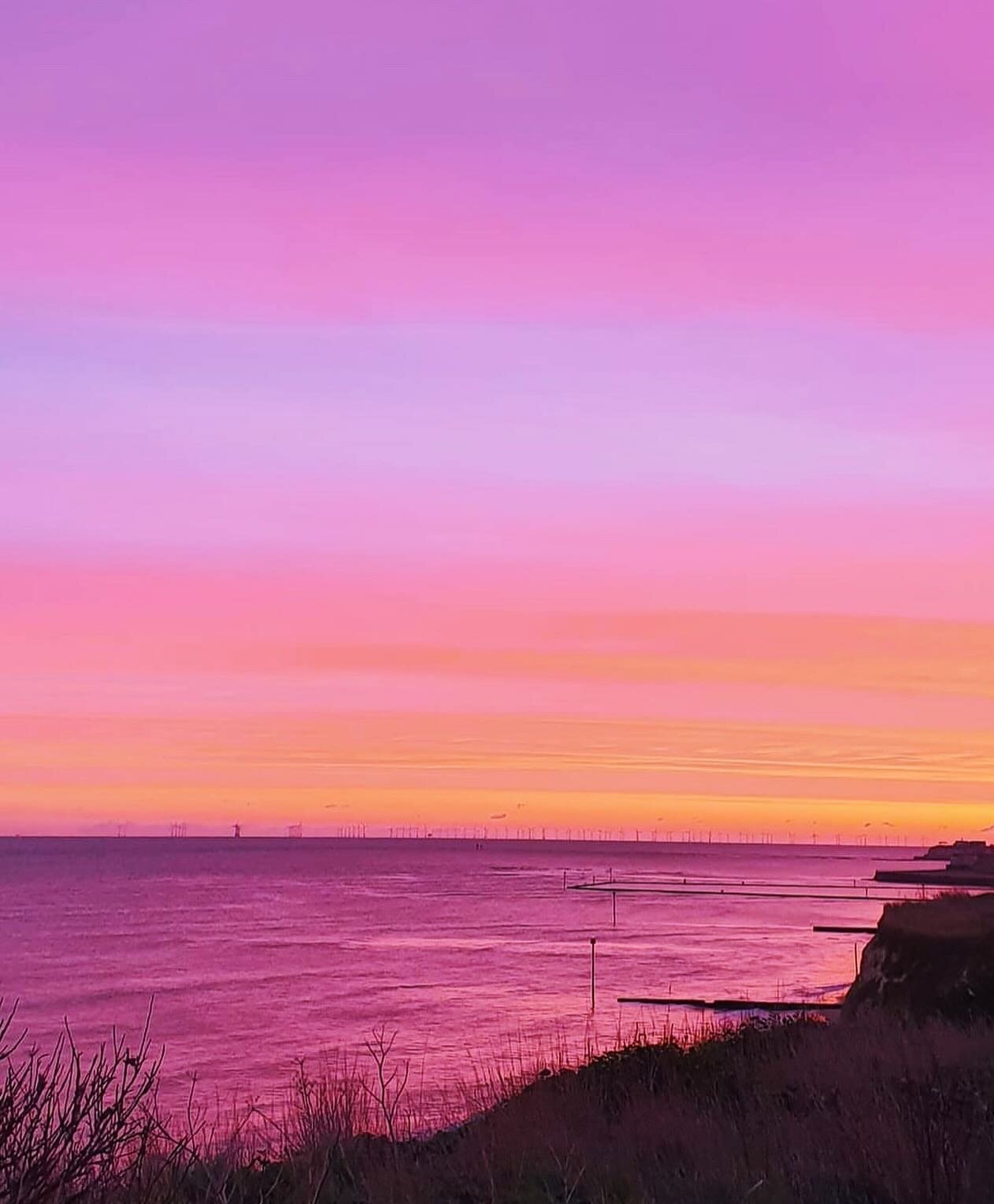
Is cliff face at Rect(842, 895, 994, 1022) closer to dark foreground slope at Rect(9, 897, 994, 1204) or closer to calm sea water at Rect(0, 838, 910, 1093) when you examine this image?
dark foreground slope at Rect(9, 897, 994, 1204)

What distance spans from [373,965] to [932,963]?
166 ft

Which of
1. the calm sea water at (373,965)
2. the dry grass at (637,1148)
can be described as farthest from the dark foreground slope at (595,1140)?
the calm sea water at (373,965)

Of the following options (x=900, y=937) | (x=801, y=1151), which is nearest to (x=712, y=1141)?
(x=801, y=1151)

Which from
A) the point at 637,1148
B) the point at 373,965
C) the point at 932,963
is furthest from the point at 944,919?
the point at 373,965

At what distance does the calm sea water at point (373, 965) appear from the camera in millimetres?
46156

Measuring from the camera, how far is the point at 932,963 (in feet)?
83.9

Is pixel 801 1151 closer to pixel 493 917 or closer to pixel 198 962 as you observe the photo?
pixel 198 962

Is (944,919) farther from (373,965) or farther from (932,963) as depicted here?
(373,965)

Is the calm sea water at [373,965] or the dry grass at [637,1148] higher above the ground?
the dry grass at [637,1148]

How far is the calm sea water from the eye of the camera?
4616cm

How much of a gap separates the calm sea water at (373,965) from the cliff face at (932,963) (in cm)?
1324

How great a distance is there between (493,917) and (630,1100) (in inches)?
3797

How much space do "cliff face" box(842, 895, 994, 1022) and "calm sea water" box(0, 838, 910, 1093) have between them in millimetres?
13239

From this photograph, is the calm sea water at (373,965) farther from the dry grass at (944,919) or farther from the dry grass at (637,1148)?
the dry grass at (637,1148)
